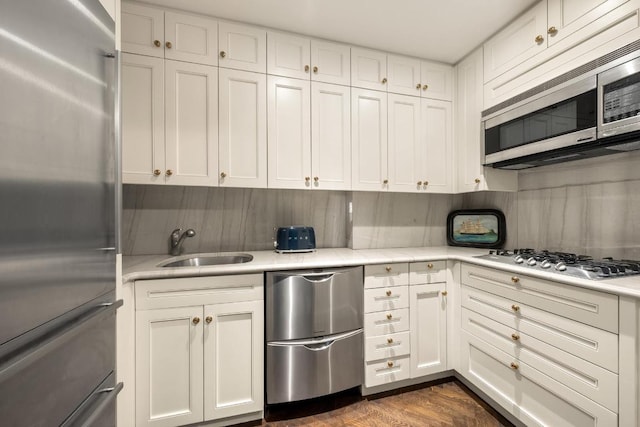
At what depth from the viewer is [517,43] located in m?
1.82

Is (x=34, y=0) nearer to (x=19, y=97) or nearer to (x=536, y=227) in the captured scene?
(x=19, y=97)

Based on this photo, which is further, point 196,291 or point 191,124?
point 191,124

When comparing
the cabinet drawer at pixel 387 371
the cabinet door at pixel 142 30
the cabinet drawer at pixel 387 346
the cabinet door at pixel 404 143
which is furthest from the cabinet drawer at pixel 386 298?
the cabinet door at pixel 142 30

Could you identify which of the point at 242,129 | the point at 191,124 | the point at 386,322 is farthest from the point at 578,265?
the point at 191,124

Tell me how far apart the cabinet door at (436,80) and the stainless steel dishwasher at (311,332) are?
1.61 m

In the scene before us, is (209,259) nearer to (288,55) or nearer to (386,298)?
(386,298)

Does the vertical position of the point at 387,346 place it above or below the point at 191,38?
below

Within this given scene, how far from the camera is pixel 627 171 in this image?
5.01 feet

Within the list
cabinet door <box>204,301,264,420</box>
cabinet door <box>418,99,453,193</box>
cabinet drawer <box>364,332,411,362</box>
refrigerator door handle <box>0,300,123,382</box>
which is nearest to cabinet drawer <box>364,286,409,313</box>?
cabinet drawer <box>364,332,411,362</box>

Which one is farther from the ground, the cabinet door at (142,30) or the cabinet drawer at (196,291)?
the cabinet door at (142,30)

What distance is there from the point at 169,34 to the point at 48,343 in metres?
1.77

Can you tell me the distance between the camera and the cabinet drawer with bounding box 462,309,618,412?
1.13 m

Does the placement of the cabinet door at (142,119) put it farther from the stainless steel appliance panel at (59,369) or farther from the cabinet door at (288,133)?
the stainless steel appliance panel at (59,369)

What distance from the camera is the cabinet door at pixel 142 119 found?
1.66m
